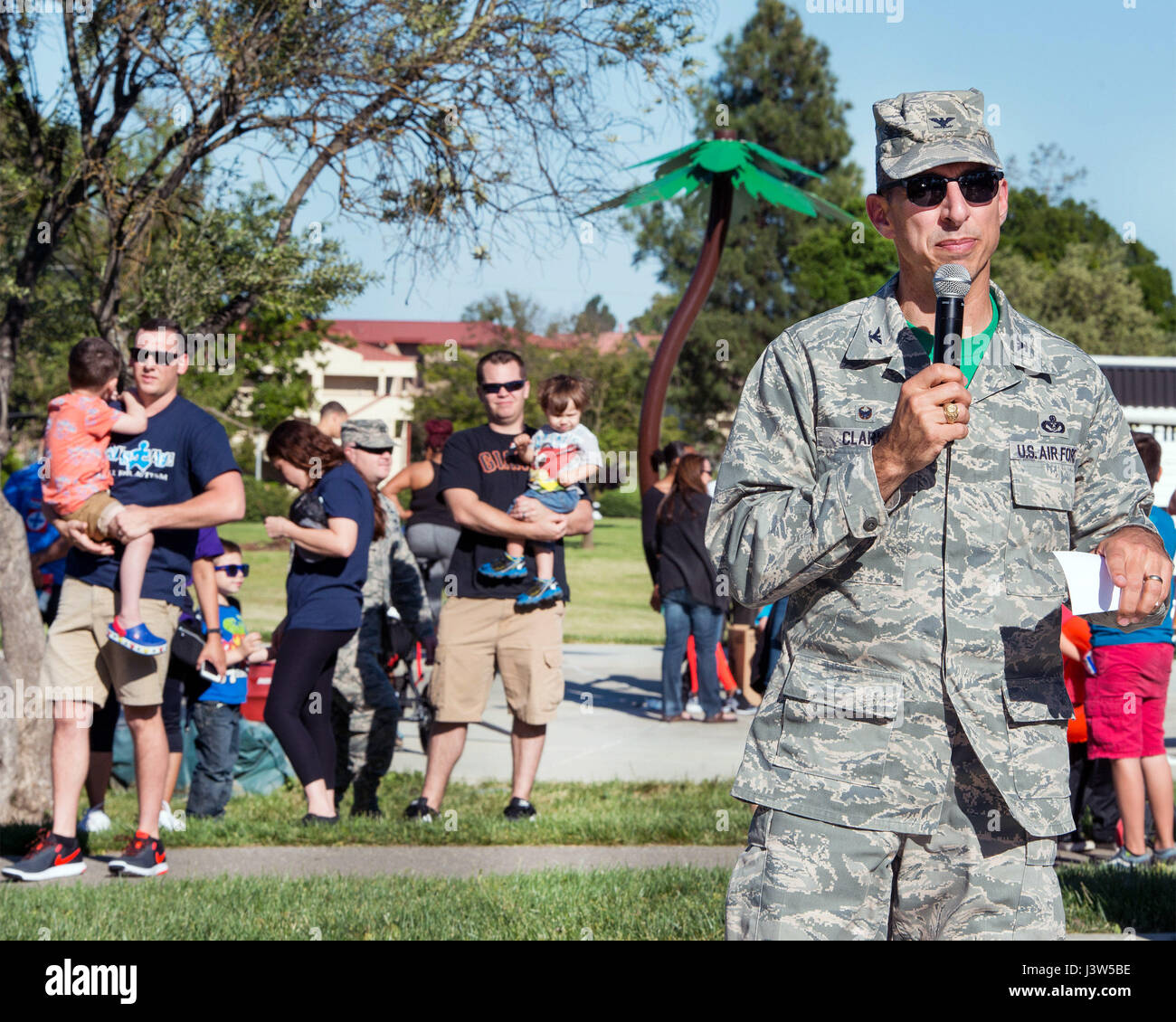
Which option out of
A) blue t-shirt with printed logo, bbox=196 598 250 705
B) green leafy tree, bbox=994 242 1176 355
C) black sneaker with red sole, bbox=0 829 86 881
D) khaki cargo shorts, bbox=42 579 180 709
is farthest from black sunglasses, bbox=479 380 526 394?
green leafy tree, bbox=994 242 1176 355

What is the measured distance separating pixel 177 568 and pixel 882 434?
4.08 meters

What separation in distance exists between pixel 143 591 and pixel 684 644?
5.70 m

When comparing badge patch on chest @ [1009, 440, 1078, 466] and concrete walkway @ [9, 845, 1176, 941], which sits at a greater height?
badge patch on chest @ [1009, 440, 1078, 466]

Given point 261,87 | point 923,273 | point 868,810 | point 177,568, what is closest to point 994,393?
point 923,273

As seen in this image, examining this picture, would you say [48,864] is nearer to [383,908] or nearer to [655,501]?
[383,908]

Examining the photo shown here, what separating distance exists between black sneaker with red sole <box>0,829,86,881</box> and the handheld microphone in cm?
448

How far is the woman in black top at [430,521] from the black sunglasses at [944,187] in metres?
7.39

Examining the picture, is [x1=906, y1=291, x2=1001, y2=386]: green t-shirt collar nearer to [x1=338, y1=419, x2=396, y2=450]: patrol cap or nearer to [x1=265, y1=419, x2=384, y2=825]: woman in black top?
[x1=265, y1=419, x2=384, y2=825]: woman in black top

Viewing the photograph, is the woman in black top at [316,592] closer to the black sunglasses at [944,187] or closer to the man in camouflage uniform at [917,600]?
the man in camouflage uniform at [917,600]

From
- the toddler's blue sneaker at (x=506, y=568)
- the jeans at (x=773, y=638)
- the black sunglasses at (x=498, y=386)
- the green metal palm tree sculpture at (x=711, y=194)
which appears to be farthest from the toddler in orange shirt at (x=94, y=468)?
the green metal palm tree sculpture at (x=711, y=194)

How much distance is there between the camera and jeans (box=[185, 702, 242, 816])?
7.10 m

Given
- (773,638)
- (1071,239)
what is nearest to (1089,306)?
(1071,239)

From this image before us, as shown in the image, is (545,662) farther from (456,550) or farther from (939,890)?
(939,890)

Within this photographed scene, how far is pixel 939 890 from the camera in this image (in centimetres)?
259
